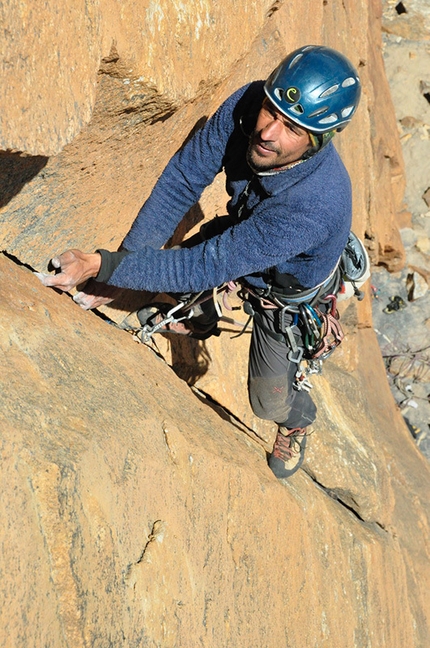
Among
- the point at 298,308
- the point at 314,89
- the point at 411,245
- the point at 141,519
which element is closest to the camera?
the point at 141,519

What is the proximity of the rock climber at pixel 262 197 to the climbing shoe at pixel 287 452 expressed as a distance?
1183 millimetres

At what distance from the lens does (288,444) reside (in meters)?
4.10

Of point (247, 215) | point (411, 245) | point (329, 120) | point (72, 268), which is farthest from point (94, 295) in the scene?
point (411, 245)

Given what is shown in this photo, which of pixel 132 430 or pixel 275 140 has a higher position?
pixel 275 140

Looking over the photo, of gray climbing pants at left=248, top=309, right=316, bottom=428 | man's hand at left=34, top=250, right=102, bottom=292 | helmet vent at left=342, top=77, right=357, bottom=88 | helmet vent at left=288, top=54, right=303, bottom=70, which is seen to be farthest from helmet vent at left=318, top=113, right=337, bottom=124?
gray climbing pants at left=248, top=309, right=316, bottom=428

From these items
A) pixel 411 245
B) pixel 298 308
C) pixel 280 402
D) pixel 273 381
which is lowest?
pixel 411 245

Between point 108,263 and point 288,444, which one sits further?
point 288,444

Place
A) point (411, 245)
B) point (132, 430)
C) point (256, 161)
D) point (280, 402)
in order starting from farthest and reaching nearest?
point (411, 245), point (280, 402), point (256, 161), point (132, 430)

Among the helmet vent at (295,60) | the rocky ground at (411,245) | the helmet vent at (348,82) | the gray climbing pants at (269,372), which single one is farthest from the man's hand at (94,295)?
the rocky ground at (411,245)

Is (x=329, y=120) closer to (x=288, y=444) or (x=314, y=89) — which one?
(x=314, y=89)

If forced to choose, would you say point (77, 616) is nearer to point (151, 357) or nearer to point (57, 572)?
point (57, 572)

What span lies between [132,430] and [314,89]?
5.03ft

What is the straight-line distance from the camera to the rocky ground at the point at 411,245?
28.0 feet

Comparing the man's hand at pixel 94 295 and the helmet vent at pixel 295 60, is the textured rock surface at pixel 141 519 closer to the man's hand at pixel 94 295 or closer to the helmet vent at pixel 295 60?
the man's hand at pixel 94 295
